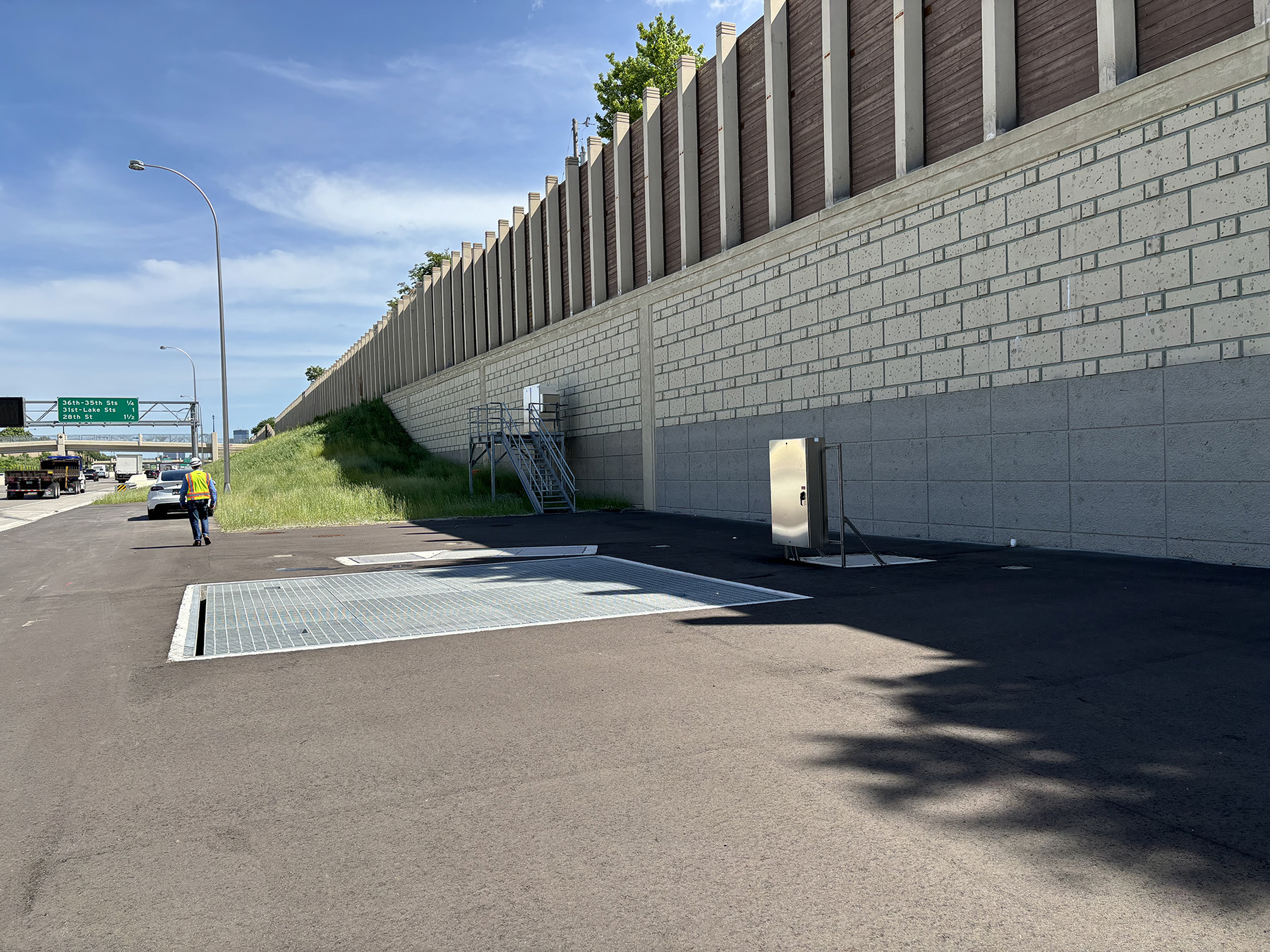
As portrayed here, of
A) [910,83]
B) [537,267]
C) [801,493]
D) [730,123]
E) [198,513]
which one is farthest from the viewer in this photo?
[537,267]

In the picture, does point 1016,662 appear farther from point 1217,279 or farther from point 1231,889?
point 1217,279

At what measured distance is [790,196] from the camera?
18.6 metres

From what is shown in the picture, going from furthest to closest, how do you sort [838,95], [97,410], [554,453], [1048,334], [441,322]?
1. [97,410]
2. [441,322]
3. [554,453]
4. [838,95]
5. [1048,334]

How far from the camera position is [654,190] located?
2392 cm

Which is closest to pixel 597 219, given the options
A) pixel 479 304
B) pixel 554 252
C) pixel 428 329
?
pixel 554 252

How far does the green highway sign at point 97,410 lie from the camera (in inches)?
2793

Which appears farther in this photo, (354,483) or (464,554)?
(354,483)

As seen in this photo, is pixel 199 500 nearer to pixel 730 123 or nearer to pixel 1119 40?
pixel 730 123

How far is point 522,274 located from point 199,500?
18.8 m

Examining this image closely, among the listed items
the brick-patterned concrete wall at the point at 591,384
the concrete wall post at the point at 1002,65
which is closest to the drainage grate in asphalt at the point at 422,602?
the concrete wall post at the point at 1002,65

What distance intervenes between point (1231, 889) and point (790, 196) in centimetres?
1727

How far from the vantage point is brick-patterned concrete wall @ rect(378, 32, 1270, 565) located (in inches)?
405

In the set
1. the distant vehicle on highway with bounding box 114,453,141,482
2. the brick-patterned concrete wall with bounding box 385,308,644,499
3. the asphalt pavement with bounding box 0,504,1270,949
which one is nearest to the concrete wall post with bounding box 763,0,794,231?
the brick-patterned concrete wall with bounding box 385,308,644,499

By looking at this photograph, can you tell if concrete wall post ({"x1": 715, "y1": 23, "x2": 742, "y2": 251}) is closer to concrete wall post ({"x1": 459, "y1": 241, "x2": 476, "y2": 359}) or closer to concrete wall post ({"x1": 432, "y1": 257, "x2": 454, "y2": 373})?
concrete wall post ({"x1": 459, "y1": 241, "x2": 476, "y2": 359})
